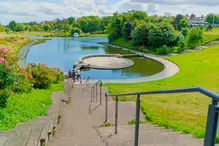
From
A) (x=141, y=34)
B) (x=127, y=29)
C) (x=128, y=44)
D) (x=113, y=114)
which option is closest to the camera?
(x=113, y=114)

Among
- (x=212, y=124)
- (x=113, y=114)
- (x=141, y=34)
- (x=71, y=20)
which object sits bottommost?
(x=113, y=114)

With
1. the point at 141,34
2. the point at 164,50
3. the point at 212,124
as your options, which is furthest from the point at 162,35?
the point at 212,124

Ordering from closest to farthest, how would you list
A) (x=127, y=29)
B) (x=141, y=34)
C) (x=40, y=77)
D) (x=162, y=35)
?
(x=40, y=77) → (x=162, y=35) → (x=141, y=34) → (x=127, y=29)

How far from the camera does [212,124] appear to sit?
1343 mm

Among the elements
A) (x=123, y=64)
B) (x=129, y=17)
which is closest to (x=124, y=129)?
(x=123, y=64)

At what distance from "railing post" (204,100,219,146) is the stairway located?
1960 mm

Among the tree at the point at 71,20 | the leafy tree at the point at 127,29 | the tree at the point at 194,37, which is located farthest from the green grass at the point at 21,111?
the tree at the point at 71,20

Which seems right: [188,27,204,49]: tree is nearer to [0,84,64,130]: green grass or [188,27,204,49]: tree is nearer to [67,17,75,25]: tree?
[0,84,64,130]: green grass

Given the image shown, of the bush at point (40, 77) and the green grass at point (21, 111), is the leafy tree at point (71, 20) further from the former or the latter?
the green grass at point (21, 111)

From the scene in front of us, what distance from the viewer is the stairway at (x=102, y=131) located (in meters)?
3.62

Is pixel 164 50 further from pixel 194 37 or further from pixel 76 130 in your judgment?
pixel 76 130

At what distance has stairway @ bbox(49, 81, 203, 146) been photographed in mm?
3615

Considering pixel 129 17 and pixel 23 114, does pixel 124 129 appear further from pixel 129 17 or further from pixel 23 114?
pixel 129 17

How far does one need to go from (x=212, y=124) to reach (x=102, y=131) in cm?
444
